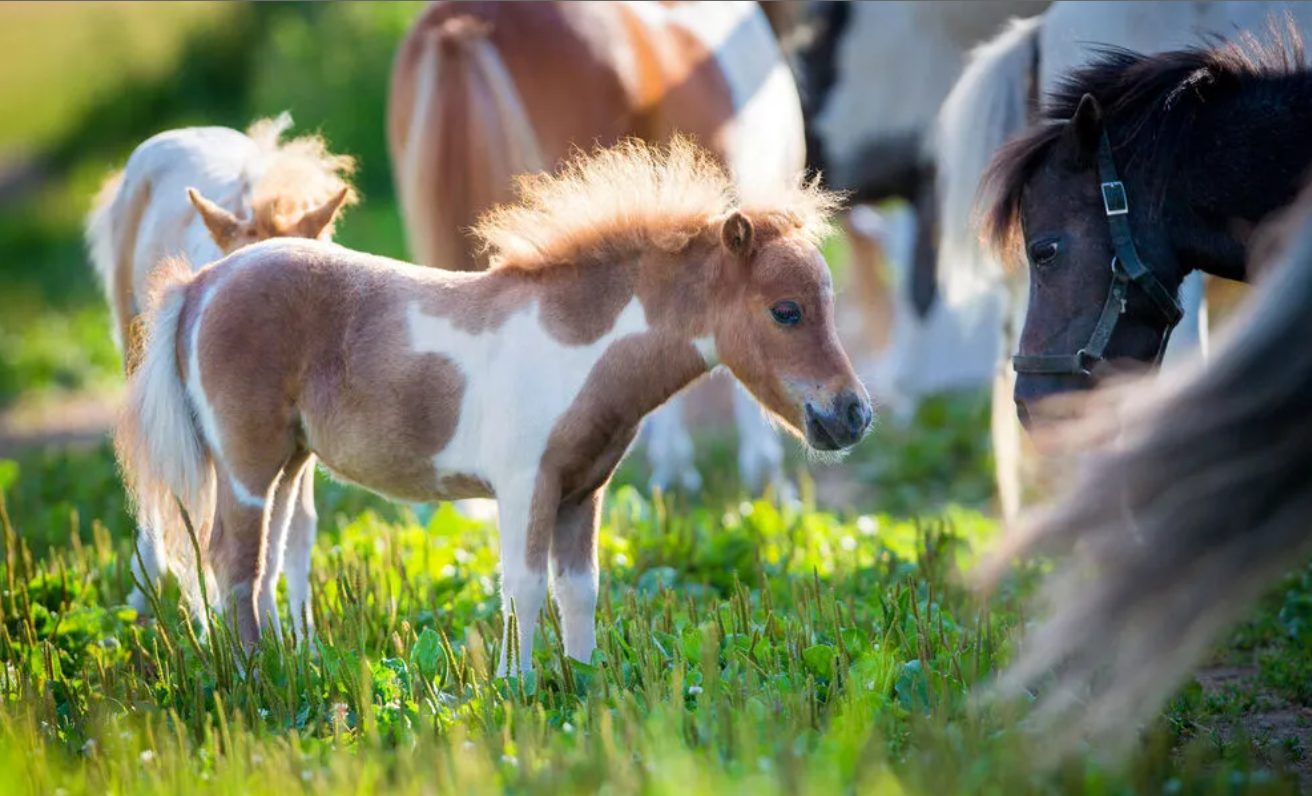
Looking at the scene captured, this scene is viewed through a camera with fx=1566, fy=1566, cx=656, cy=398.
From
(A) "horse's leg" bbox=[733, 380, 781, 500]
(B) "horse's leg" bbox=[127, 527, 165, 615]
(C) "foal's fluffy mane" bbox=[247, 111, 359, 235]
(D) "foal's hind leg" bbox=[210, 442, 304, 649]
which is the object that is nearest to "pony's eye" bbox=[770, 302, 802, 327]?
(D) "foal's hind leg" bbox=[210, 442, 304, 649]

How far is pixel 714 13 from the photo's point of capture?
322 inches

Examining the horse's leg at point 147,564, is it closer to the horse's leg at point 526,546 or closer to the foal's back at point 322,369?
the foal's back at point 322,369

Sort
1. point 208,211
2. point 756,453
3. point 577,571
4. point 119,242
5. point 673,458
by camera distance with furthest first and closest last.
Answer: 1. point 673,458
2. point 756,453
3. point 119,242
4. point 208,211
5. point 577,571

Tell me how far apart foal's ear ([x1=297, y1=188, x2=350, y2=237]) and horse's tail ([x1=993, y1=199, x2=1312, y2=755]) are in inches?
109

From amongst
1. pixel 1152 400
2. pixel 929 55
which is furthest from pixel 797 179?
pixel 929 55

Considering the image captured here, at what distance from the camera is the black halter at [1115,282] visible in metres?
4.56

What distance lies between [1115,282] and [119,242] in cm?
361

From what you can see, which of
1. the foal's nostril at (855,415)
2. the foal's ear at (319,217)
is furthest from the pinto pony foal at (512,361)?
the foal's ear at (319,217)

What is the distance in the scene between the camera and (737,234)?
422 cm

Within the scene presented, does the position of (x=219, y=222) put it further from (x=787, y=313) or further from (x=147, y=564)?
(x=787, y=313)

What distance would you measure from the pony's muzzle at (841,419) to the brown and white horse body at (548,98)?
2310mm

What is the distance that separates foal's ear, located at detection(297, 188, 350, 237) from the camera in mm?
5211

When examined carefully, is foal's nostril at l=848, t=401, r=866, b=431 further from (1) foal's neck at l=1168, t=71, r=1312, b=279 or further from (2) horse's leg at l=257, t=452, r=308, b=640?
(2) horse's leg at l=257, t=452, r=308, b=640

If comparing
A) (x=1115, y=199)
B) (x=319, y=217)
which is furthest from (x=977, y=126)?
(x=319, y=217)
